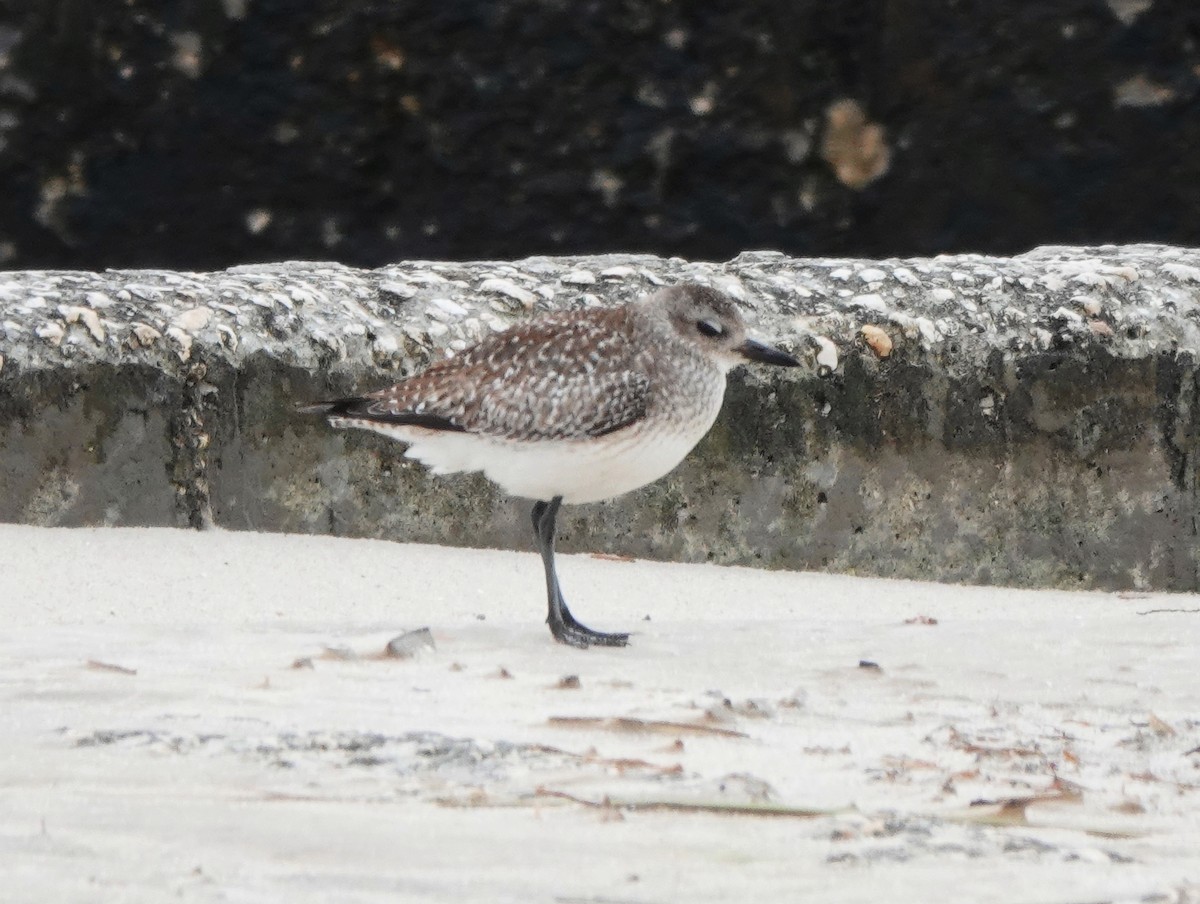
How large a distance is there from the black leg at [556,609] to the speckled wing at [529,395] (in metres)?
0.26

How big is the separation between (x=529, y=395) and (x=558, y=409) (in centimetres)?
8

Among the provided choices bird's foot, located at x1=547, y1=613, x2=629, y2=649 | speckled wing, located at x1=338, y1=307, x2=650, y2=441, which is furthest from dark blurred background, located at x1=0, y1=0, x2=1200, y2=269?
bird's foot, located at x1=547, y1=613, x2=629, y2=649

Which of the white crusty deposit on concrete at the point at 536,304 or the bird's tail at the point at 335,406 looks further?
the white crusty deposit on concrete at the point at 536,304

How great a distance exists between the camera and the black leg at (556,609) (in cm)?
455

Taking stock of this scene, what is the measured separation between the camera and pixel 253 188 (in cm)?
702

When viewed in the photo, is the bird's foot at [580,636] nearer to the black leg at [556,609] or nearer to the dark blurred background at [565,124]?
the black leg at [556,609]

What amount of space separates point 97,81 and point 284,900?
5101 mm

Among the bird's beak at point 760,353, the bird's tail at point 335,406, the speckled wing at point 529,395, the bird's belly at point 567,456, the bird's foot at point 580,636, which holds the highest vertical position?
the bird's beak at point 760,353

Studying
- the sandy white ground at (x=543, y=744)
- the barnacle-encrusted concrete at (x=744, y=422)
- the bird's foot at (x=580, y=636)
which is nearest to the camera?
the sandy white ground at (x=543, y=744)

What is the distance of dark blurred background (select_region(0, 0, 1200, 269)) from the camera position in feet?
22.5

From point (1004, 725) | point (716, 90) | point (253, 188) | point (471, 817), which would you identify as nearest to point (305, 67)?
point (253, 188)

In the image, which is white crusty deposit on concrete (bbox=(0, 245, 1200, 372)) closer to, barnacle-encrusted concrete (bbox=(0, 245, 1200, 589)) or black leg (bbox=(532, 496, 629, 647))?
barnacle-encrusted concrete (bbox=(0, 245, 1200, 589))

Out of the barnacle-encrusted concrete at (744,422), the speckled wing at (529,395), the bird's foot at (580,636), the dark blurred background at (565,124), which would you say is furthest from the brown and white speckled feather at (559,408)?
the dark blurred background at (565,124)

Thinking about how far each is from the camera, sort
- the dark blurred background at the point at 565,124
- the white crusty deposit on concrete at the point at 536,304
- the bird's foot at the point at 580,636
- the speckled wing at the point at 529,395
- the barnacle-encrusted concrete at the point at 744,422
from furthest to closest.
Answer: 1. the dark blurred background at the point at 565,124
2. the white crusty deposit on concrete at the point at 536,304
3. the barnacle-encrusted concrete at the point at 744,422
4. the speckled wing at the point at 529,395
5. the bird's foot at the point at 580,636
